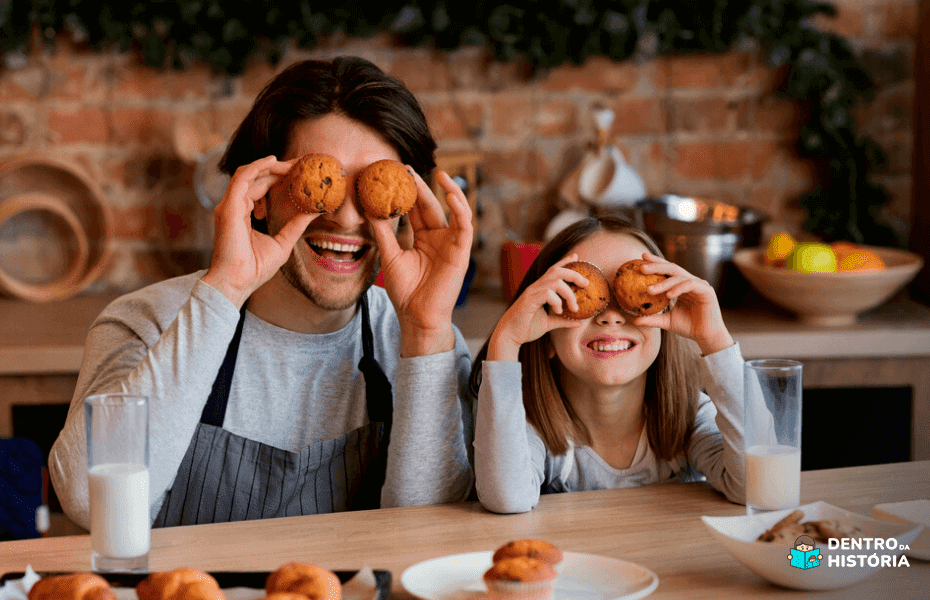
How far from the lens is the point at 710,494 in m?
1.32

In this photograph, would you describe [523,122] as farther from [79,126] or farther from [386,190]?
[386,190]

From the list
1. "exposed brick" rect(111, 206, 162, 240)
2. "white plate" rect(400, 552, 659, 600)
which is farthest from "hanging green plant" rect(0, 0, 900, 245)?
"white plate" rect(400, 552, 659, 600)

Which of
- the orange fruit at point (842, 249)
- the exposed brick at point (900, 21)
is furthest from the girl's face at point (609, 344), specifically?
the exposed brick at point (900, 21)

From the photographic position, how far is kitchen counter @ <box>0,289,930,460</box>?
2189 mm

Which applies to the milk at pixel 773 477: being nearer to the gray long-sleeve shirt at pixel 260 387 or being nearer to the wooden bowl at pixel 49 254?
the gray long-sleeve shirt at pixel 260 387

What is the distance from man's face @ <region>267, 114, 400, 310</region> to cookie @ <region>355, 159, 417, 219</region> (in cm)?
6

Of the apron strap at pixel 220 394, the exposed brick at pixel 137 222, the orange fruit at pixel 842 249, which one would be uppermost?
the exposed brick at pixel 137 222

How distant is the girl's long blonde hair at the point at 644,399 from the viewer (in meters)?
1.50

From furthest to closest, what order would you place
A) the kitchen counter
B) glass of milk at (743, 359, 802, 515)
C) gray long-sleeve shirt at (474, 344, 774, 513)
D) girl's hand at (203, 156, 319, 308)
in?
1. the kitchen counter
2. girl's hand at (203, 156, 319, 308)
3. gray long-sleeve shirt at (474, 344, 774, 513)
4. glass of milk at (743, 359, 802, 515)

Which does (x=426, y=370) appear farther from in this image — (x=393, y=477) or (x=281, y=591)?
(x=281, y=591)

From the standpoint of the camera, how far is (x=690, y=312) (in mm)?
1362

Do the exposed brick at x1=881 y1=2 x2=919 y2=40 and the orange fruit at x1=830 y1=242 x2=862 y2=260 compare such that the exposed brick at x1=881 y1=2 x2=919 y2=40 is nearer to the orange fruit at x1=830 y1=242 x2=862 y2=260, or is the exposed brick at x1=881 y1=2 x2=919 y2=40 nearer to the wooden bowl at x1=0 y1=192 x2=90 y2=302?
the orange fruit at x1=830 y1=242 x2=862 y2=260

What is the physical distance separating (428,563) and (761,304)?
192 centimetres

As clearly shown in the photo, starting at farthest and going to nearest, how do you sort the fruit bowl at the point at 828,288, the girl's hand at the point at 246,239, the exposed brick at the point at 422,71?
the exposed brick at the point at 422,71, the fruit bowl at the point at 828,288, the girl's hand at the point at 246,239
